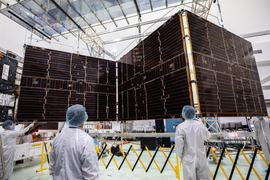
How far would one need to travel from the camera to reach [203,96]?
4.24 m

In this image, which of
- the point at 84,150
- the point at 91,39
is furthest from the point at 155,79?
the point at 91,39

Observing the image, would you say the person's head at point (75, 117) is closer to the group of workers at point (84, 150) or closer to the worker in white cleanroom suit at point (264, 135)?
the group of workers at point (84, 150)

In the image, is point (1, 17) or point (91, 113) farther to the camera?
point (1, 17)

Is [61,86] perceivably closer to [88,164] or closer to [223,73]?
[88,164]

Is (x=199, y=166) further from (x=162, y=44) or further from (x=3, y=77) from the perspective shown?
(x=3, y=77)

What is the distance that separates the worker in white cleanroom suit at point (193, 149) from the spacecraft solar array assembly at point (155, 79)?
1.09 meters

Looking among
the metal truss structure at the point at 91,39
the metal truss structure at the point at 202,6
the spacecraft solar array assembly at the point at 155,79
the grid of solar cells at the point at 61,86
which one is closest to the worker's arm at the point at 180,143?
the spacecraft solar array assembly at the point at 155,79

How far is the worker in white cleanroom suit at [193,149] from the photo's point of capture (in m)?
2.90

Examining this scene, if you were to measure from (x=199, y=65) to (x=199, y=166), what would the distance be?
2.79 m

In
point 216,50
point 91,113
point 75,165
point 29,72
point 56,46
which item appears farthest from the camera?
point 56,46

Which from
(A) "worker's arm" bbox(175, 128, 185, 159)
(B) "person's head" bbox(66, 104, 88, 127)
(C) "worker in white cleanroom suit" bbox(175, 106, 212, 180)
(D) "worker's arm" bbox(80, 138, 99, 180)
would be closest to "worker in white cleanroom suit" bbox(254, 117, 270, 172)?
(C) "worker in white cleanroom suit" bbox(175, 106, 212, 180)

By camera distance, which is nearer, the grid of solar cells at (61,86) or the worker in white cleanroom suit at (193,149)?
the worker in white cleanroom suit at (193,149)

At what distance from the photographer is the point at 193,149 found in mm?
Answer: 2963

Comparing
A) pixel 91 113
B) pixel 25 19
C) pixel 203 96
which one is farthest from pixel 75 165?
pixel 25 19
